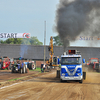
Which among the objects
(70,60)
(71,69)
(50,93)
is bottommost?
(50,93)

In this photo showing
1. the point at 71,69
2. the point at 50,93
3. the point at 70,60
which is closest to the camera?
the point at 50,93

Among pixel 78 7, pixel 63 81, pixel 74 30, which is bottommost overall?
pixel 63 81

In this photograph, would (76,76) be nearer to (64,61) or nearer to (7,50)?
(64,61)

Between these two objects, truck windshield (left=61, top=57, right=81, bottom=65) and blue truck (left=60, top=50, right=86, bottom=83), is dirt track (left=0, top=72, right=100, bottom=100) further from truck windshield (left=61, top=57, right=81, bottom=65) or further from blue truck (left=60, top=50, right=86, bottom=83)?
truck windshield (left=61, top=57, right=81, bottom=65)

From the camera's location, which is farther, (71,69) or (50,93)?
(71,69)

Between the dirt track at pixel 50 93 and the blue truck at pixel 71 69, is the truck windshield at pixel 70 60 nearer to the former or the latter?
the blue truck at pixel 71 69

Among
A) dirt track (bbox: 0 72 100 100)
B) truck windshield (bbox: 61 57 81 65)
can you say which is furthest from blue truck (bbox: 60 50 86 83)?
dirt track (bbox: 0 72 100 100)

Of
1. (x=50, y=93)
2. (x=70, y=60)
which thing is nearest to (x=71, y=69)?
(x=70, y=60)

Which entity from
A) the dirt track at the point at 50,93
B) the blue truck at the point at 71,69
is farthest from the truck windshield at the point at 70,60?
the dirt track at the point at 50,93

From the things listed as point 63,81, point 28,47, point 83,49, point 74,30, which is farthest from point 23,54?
point 63,81

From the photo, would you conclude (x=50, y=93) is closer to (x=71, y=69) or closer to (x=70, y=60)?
(x=71, y=69)

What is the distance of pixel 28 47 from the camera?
67.9 m

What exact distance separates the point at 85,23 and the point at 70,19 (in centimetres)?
226

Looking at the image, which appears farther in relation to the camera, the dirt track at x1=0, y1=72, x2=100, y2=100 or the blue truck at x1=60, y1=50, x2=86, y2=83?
the blue truck at x1=60, y1=50, x2=86, y2=83
